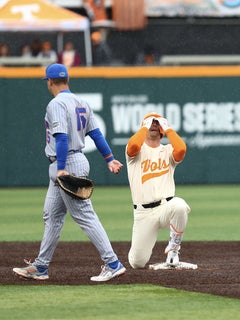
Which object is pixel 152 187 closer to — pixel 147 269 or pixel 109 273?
pixel 147 269

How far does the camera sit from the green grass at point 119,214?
13.8 m

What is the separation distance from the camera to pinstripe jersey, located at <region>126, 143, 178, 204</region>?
9898 mm

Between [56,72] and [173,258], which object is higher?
[56,72]

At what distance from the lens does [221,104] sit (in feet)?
72.9

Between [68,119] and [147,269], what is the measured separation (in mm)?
1789

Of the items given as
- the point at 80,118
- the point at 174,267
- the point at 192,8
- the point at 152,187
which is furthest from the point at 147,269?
the point at 192,8

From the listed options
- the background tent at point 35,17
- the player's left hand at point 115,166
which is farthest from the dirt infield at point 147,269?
the background tent at point 35,17

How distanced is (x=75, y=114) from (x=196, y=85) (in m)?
13.4

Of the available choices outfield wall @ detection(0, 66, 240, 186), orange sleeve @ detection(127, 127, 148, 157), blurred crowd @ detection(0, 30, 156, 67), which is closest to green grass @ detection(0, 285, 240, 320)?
orange sleeve @ detection(127, 127, 148, 157)

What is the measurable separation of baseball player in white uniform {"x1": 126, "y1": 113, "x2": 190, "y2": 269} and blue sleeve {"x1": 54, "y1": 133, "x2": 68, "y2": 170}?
123 centimetres

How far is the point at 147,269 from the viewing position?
992 cm

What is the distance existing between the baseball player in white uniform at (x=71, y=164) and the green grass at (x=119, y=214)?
4192mm

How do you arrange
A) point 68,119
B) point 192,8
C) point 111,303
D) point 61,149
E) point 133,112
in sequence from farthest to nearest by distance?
point 192,8, point 133,112, point 68,119, point 61,149, point 111,303

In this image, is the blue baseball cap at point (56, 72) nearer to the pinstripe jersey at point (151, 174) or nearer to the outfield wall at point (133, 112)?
the pinstripe jersey at point (151, 174)
